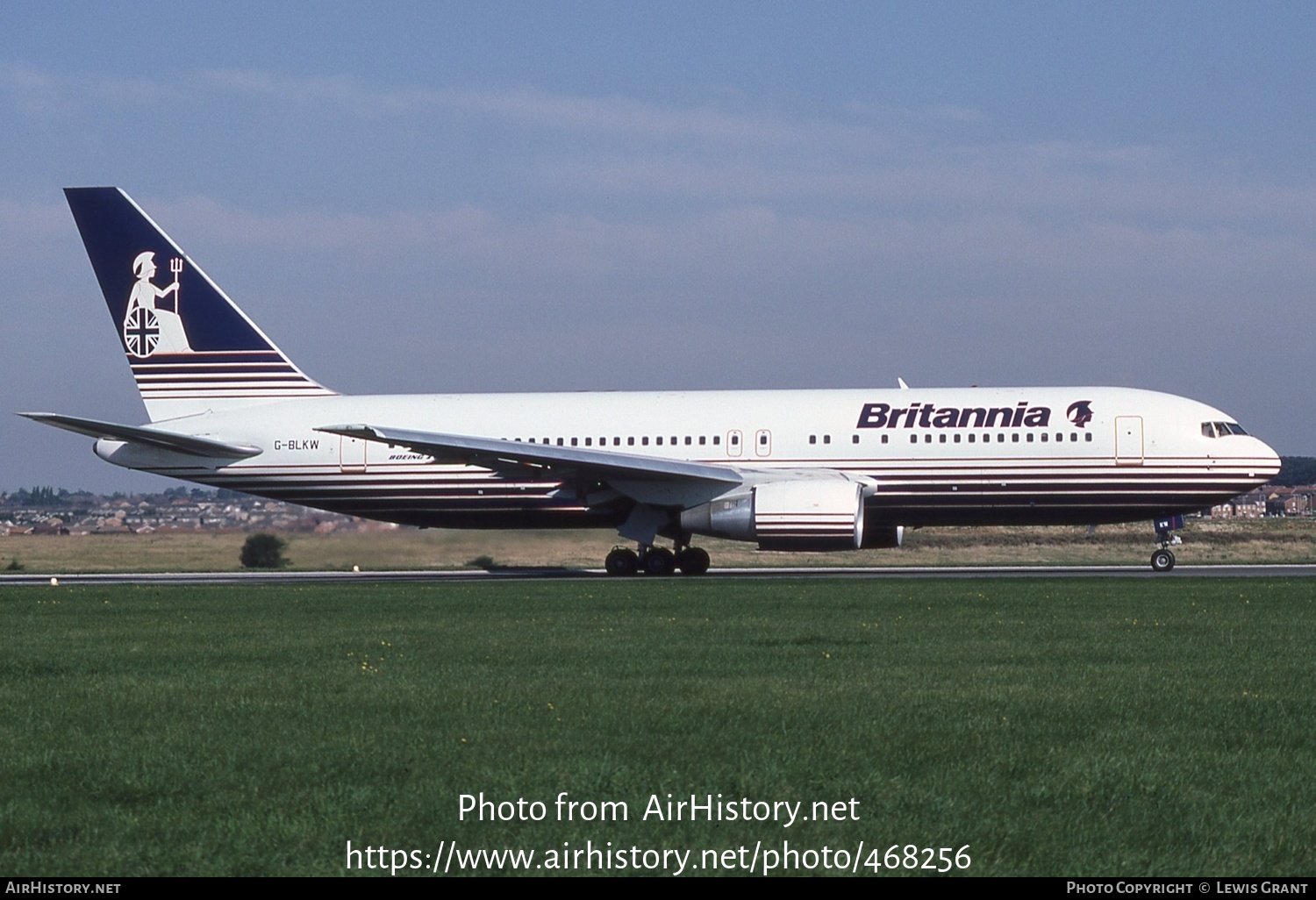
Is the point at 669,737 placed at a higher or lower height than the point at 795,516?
lower

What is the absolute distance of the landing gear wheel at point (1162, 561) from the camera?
29.2m

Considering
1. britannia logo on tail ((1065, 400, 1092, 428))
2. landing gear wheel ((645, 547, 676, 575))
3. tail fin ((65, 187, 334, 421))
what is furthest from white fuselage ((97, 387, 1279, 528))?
landing gear wheel ((645, 547, 676, 575))

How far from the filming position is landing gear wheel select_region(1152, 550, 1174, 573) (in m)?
29.2

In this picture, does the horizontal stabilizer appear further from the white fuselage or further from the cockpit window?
the cockpit window

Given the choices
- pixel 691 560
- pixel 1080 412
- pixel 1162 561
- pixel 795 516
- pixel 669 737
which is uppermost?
pixel 1080 412

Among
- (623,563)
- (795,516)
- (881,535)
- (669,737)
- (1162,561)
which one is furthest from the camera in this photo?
(881,535)

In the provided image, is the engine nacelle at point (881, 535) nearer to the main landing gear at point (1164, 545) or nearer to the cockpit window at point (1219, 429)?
the main landing gear at point (1164, 545)

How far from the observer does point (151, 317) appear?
108 ft

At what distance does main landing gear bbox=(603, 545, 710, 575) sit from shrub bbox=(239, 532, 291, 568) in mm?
7744

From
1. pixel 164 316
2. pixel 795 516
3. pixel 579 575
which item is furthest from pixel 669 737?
pixel 164 316

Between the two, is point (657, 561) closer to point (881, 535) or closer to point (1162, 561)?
point (881, 535)

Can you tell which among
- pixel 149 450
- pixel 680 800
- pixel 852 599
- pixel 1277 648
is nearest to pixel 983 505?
pixel 852 599

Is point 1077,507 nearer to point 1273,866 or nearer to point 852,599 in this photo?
point 852,599

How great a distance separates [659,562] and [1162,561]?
1045 cm
